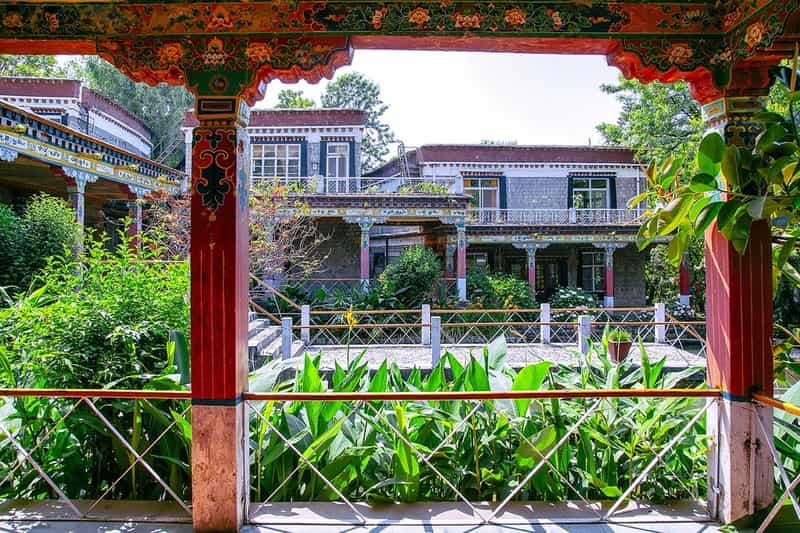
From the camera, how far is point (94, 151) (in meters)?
11.9

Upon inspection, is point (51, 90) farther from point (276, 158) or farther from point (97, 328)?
point (97, 328)

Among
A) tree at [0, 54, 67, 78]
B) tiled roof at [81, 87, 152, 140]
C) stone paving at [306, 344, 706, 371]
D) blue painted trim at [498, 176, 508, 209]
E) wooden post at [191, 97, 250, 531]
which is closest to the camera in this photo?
wooden post at [191, 97, 250, 531]

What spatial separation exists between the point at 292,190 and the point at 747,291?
549 inches

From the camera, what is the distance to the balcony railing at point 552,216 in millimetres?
18922

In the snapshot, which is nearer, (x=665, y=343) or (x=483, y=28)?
(x=483, y=28)

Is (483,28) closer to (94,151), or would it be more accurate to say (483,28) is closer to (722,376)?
(722,376)

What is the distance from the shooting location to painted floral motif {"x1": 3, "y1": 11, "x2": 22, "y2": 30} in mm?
3062

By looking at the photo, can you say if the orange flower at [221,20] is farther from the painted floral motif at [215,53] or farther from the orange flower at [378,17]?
the orange flower at [378,17]

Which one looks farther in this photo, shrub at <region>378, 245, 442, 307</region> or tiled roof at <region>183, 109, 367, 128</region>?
tiled roof at <region>183, 109, 367, 128</region>

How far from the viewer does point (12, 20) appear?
3062 millimetres

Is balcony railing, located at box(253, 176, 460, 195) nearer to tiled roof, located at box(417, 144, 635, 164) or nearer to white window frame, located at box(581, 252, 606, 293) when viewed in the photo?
tiled roof, located at box(417, 144, 635, 164)

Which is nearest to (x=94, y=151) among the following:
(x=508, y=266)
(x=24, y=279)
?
(x=24, y=279)

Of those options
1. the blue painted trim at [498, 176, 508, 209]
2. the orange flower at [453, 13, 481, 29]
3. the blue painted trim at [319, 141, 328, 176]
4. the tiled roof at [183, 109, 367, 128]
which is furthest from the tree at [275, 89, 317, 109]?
the orange flower at [453, 13, 481, 29]

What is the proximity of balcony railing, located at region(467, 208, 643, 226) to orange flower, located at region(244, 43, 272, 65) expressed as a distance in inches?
623
